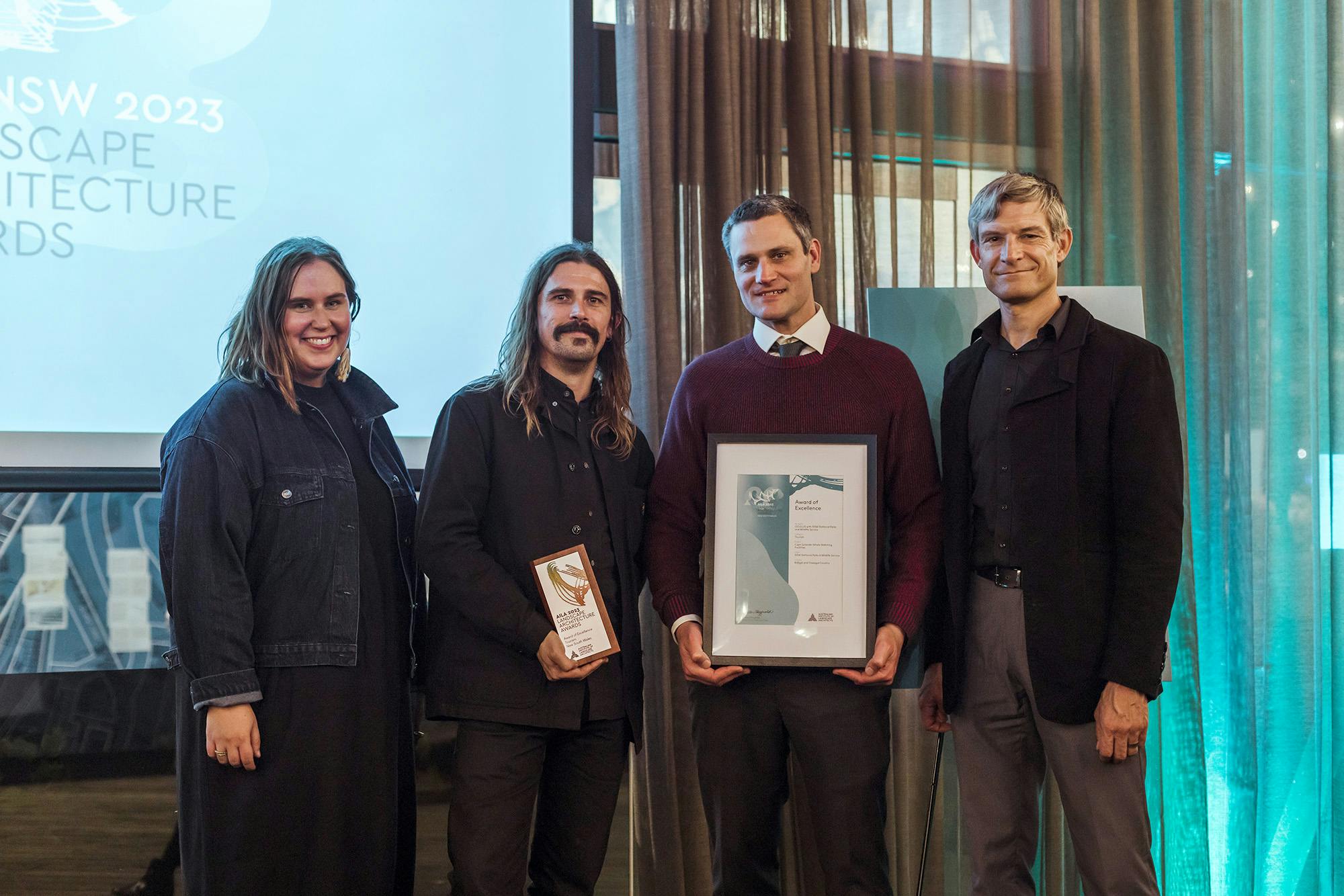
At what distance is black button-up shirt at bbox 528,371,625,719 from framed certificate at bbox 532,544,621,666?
0.04 meters

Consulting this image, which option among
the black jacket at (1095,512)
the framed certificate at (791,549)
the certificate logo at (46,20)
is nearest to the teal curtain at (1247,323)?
the black jacket at (1095,512)

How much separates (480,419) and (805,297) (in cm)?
74

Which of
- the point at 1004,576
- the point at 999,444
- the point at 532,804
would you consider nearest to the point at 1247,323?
the point at 999,444

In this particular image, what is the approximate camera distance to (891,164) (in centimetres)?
277

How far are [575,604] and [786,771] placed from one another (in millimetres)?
572

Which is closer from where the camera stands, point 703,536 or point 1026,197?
point 1026,197

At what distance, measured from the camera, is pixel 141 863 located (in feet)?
7.86

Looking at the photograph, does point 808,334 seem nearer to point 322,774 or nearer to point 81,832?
point 322,774

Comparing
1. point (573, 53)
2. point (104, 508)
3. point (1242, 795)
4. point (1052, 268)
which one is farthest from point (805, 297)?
point (1242, 795)

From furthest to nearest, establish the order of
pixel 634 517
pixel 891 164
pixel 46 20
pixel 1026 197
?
1. pixel 891 164
2. pixel 46 20
3. pixel 634 517
4. pixel 1026 197

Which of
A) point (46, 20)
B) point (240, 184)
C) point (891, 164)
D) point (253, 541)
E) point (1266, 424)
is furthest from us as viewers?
point (1266, 424)

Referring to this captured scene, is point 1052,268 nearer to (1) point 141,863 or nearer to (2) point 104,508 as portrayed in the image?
(2) point 104,508

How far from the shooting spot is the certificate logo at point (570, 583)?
183cm

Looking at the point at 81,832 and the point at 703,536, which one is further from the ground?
the point at 703,536
